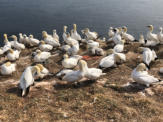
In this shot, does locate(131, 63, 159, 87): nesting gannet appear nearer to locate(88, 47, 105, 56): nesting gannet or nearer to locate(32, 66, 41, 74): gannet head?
locate(32, 66, 41, 74): gannet head

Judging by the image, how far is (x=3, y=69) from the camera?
38.8 feet

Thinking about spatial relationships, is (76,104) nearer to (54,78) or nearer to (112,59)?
(54,78)

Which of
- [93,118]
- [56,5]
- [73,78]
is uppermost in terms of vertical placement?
[56,5]

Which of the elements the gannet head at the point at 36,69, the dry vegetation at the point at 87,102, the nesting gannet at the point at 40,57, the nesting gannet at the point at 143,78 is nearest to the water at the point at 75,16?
the nesting gannet at the point at 40,57

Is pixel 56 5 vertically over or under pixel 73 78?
over

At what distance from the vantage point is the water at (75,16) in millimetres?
32125

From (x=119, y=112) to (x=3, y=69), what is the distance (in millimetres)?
7611

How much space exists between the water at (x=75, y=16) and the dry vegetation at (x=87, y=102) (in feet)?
70.1

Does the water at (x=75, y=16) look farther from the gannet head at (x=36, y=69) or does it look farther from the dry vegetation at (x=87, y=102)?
the dry vegetation at (x=87, y=102)

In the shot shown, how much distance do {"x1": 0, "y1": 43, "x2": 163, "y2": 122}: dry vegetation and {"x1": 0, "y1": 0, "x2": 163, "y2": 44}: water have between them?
21.4m

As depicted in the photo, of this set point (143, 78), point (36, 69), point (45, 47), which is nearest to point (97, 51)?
point (45, 47)

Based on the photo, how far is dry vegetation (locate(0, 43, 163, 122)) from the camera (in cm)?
709

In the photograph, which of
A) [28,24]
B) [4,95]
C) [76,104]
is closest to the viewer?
[76,104]

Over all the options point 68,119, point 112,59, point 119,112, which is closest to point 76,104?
point 68,119
